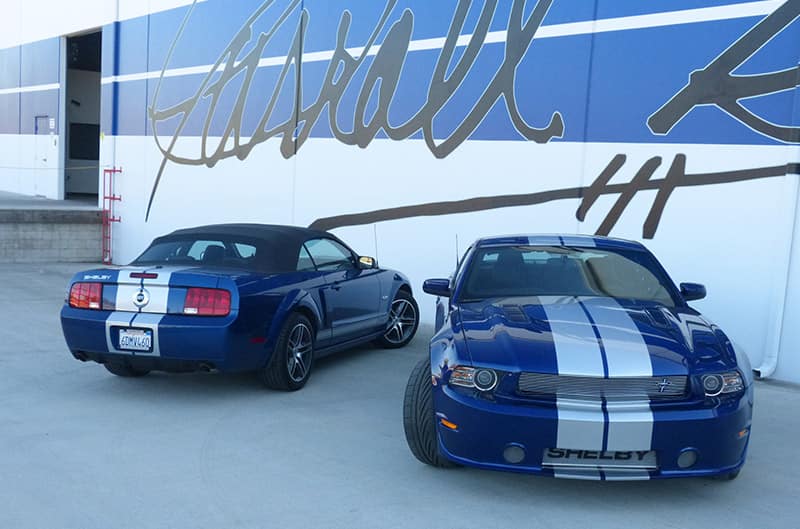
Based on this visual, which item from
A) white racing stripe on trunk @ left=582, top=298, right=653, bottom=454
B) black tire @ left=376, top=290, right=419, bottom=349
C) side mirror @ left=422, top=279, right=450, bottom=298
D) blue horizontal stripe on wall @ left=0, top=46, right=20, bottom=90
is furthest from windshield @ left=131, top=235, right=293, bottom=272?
blue horizontal stripe on wall @ left=0, top=46, right=20, bottom=90

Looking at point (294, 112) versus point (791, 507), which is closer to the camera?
point (791, 507)

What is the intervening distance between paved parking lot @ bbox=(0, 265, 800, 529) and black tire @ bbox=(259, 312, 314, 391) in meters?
0.14

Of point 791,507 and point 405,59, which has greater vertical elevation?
point 405,59

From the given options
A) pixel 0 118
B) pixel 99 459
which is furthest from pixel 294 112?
pixel 0 118

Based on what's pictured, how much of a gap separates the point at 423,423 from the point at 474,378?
1.87 feet

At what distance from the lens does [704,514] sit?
4.21 meters

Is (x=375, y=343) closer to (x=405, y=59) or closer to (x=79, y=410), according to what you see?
(x=79, y=410)

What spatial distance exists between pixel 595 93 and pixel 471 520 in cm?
630

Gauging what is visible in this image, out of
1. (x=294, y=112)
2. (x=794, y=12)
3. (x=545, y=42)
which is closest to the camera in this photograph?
(x=794, y=12)

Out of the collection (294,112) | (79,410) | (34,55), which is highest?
→ (34,55)

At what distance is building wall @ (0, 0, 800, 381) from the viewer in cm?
789

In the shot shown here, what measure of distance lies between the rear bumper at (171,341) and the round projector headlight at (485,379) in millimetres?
2401
